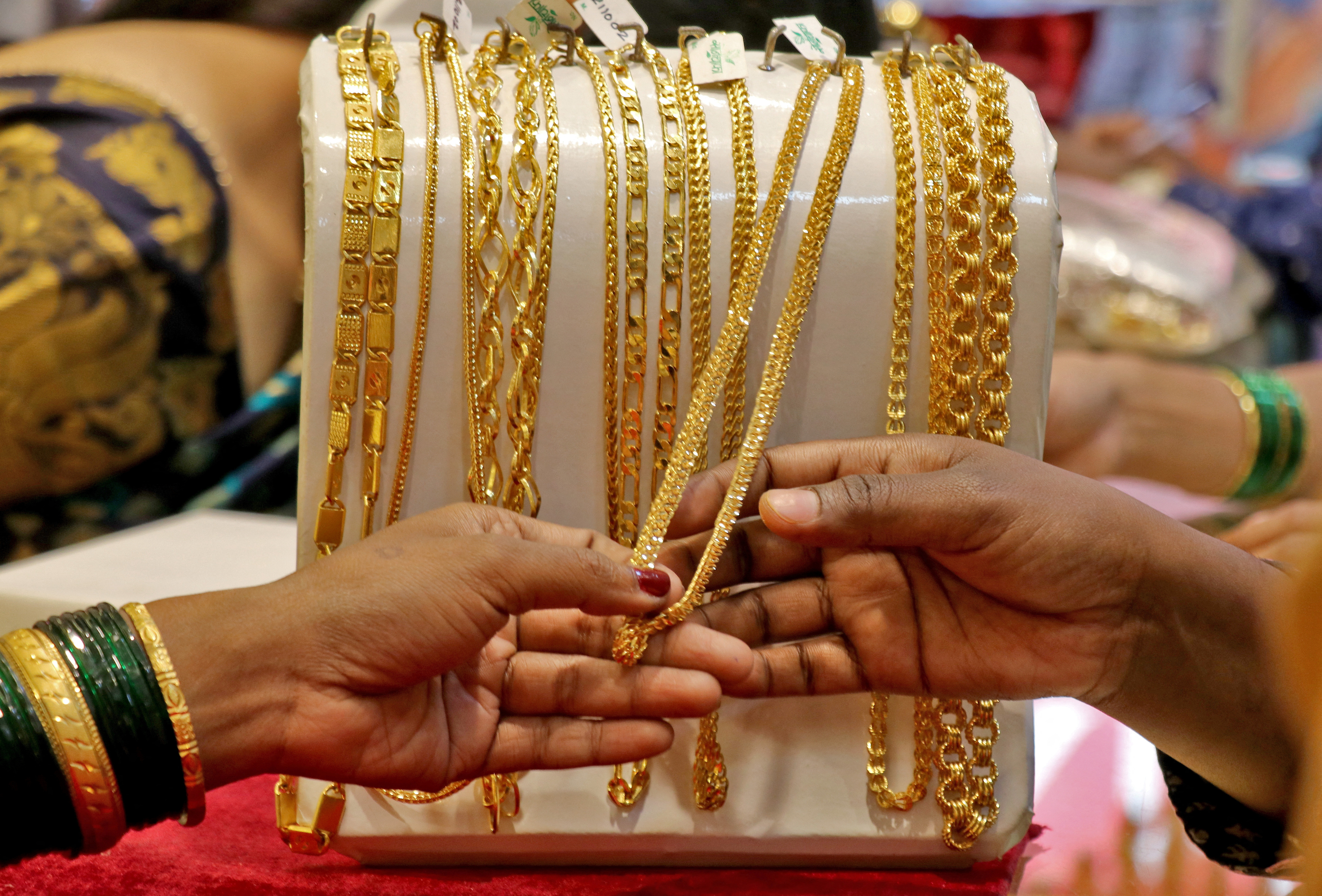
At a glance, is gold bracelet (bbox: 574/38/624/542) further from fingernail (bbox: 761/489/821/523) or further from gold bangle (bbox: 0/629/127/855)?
gold bangle (bbox: 0/629/127/855)

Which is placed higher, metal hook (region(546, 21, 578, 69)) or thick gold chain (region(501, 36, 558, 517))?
metal hook (region(546, 21, 578, 69))

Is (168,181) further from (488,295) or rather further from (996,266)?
(996,266)

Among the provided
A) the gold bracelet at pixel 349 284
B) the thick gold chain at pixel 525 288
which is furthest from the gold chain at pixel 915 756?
the gold bracelet at pixel 349 284

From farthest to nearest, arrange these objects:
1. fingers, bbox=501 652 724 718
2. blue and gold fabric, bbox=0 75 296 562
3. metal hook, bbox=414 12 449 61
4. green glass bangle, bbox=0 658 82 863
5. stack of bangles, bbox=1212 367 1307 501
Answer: stack of bangles, bbox=1212 367 1307 501 < blue and gold fabric, bbox=0 75 296 562 < metal hook, bbox=414 12 449 61 < fingers, bbox=501 652 724 718 < green glass bangle, bbox=0 658 82 863

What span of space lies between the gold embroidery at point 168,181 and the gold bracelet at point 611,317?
653 millimetres

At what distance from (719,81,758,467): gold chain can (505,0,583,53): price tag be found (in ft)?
0.47

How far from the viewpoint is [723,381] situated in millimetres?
709

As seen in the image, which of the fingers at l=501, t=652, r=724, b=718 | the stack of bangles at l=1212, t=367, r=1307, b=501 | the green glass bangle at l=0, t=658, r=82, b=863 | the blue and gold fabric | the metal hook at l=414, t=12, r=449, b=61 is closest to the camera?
the green glass bangle at l=0, t=658, r=82, b=863

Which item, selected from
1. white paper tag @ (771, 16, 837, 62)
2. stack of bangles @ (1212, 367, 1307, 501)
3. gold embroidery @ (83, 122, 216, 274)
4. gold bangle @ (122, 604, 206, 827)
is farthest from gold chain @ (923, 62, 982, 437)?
A: stack of bangles @ (1212, 367, 1307, 501)

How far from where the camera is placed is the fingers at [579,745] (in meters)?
0.68

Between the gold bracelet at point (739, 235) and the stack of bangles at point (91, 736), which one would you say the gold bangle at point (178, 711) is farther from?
the gold bracelet at point (739, 235)

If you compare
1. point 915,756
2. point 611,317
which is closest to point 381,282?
point 611,317

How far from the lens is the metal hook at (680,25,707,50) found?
2.60 feet

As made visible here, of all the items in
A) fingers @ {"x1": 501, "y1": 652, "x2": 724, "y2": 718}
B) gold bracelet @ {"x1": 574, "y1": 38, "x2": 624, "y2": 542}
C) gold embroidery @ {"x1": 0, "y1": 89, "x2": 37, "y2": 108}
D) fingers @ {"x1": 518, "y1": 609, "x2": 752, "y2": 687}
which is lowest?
fingers @ {"x1": 501, "y1": 652, "x2": 724, "y2": 718}
